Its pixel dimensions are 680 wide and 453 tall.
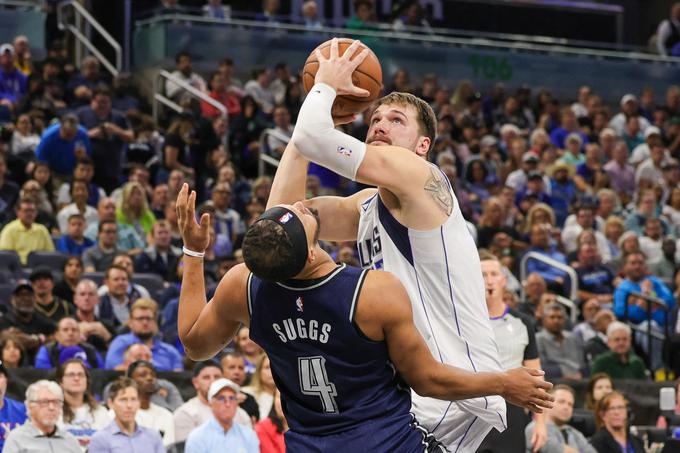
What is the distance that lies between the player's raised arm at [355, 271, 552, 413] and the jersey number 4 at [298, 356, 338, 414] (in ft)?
0.78

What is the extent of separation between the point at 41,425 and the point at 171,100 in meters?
9.94

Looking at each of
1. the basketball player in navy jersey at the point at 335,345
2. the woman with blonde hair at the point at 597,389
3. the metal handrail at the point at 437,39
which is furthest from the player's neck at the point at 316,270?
the metal handrail at the point at 437,39

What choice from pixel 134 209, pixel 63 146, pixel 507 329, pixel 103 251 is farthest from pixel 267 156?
pixel 507 329

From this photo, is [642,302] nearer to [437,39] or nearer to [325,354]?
[437,39]

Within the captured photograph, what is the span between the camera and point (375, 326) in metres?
4.97

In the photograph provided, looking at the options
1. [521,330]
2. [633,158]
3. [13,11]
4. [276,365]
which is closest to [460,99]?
[633,158]

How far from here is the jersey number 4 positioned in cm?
505

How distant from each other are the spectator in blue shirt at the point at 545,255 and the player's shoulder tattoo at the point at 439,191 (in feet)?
35.0

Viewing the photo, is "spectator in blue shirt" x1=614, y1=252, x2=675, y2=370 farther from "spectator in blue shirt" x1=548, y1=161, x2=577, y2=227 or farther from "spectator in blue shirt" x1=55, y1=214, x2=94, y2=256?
"spectator in blue shirt" x1=55, y1=214, x2=94, y2=256

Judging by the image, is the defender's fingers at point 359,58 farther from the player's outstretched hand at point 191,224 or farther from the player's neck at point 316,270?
the player's neck at point 316,270

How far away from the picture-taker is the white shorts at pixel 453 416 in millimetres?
5625

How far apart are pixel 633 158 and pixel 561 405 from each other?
34.5 ft

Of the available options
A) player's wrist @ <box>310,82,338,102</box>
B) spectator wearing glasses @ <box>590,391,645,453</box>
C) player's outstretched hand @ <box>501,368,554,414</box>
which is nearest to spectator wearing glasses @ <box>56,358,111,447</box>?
spectator wearing glasses @ <box>590,391,645,453</box>

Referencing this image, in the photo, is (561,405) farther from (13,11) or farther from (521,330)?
(13,11)
